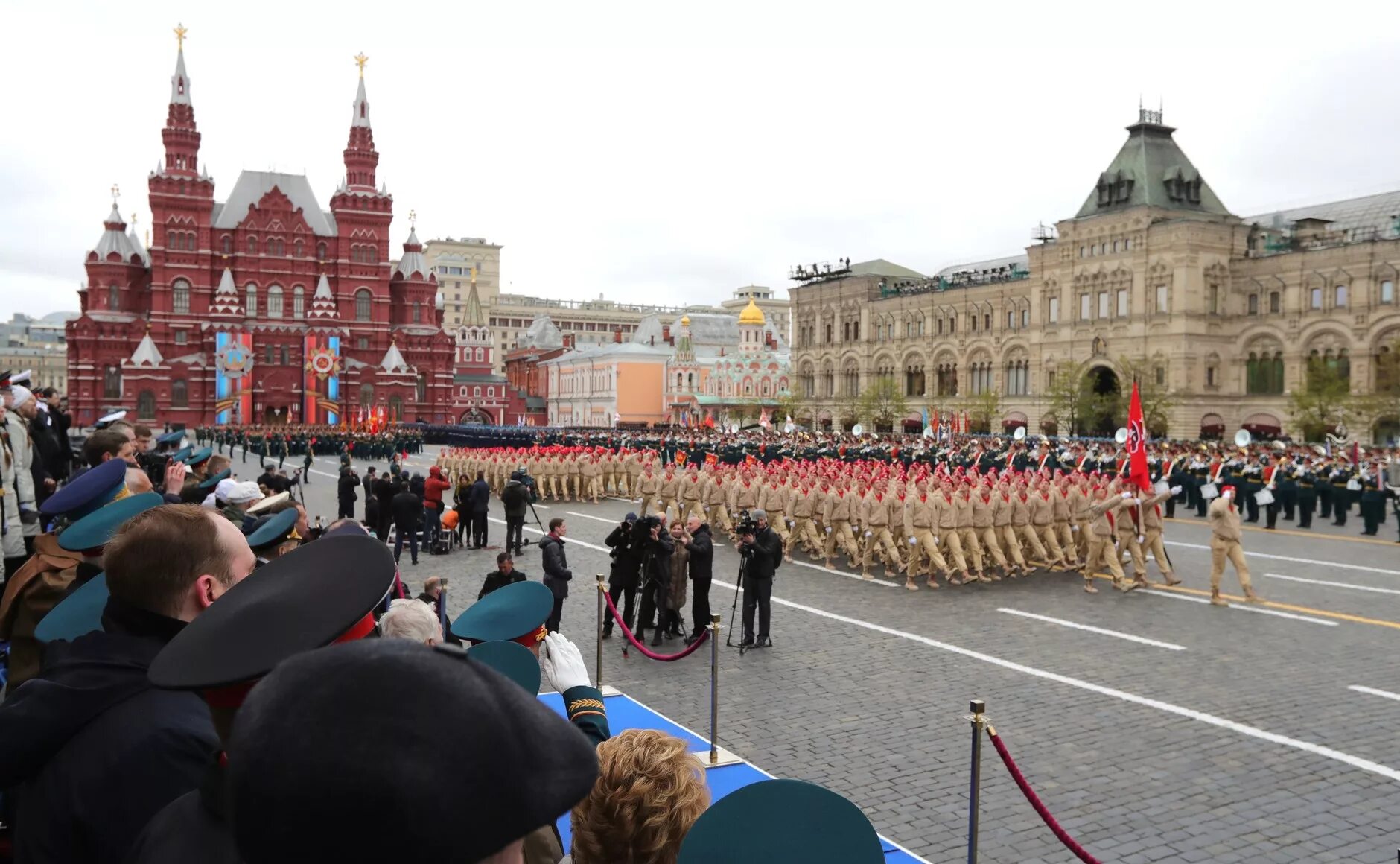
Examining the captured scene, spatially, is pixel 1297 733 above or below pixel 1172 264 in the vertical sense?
below

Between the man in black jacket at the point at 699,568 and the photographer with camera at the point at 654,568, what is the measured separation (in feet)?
0.87

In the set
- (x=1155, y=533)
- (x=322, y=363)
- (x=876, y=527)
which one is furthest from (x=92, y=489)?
(x=322, y=363)

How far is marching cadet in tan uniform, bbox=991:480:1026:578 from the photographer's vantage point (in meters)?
15.4

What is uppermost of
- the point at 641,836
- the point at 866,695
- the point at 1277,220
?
the point at 1277,220

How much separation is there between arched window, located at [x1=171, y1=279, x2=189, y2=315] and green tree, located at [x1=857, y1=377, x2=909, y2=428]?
45.0 metres

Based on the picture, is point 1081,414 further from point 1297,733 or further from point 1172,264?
point 1297,733

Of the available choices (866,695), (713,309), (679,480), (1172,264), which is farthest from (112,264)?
(713,309)

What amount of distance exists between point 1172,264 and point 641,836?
53963mm

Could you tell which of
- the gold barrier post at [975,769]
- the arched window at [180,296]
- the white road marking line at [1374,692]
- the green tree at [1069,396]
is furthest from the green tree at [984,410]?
the gold barrier post at [975,769]

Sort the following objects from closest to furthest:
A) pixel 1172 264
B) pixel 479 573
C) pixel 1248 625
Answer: pixel 1248 625
pixel 479 573
pixel 1172 264

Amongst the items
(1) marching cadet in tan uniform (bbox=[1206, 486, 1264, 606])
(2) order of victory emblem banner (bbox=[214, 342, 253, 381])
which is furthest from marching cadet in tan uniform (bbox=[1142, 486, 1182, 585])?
(2) order of victory emblem banner (bbox=[214, 342, 253, 381])

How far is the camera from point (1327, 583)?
48.8ft

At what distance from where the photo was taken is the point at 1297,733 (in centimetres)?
795

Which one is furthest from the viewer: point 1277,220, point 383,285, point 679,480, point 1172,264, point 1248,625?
point 383,285
